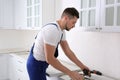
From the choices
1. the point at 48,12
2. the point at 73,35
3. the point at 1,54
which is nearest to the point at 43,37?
the point at 73,35

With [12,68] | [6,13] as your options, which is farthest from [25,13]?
[12,68]

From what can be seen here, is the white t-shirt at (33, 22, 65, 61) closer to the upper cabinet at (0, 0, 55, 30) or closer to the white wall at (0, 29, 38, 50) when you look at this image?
the upper cabinet at (0, 0, 55, 30)

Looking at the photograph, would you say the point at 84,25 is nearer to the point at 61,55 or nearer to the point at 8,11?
the point at 61,55

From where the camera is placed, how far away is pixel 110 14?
1709mm

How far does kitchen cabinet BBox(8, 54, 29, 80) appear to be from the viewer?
3.14 m

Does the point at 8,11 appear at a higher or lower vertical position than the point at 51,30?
higher

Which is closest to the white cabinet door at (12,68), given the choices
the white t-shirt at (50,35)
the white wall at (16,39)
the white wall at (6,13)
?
the white wall at (16,39)

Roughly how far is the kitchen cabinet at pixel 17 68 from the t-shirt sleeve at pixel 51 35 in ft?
4.75

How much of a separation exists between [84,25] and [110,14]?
1.24ft

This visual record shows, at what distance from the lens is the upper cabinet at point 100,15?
1.64 meters

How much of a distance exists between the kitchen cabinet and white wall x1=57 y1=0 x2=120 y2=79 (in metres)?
1.00

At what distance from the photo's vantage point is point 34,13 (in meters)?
3.23

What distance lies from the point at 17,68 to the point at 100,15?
230cm

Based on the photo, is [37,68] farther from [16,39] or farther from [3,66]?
[16,39]
